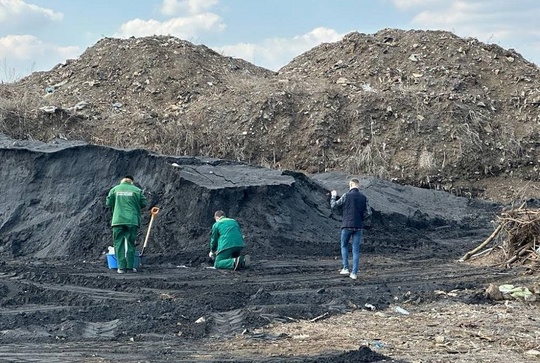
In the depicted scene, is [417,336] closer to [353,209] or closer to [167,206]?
[353,209]

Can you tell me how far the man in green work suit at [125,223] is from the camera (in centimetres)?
1466

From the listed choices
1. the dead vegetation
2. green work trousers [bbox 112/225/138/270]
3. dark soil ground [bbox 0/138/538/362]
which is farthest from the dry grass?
green work trousers [bbox 112/225/138/270]

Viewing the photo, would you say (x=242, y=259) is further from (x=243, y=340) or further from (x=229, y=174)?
(x=243, y=340)

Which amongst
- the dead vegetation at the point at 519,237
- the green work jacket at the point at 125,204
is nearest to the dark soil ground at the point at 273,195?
the dead vegetation at the point at 519,237

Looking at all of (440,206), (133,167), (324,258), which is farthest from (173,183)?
(440,206)

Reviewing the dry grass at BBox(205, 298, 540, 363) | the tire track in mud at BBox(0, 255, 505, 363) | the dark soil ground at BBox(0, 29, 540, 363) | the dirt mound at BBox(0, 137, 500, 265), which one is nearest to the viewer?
the dry grass at BBox(205, 298, 540, 363)

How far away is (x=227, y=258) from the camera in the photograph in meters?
15.1

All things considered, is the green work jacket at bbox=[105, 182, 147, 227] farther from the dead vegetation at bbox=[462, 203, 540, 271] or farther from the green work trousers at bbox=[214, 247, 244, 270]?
the dead vegetation at bbox=[462, 203, 540, 271]

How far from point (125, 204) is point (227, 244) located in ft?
5.99

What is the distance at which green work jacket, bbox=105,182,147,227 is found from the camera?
48.1 feet

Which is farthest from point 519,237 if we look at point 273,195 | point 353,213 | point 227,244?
point 273,195

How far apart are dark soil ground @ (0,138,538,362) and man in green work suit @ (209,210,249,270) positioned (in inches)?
14.2

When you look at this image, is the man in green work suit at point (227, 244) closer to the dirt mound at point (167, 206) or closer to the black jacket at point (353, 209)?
the dirt mound at point (167, 206)

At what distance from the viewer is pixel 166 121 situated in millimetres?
27828
